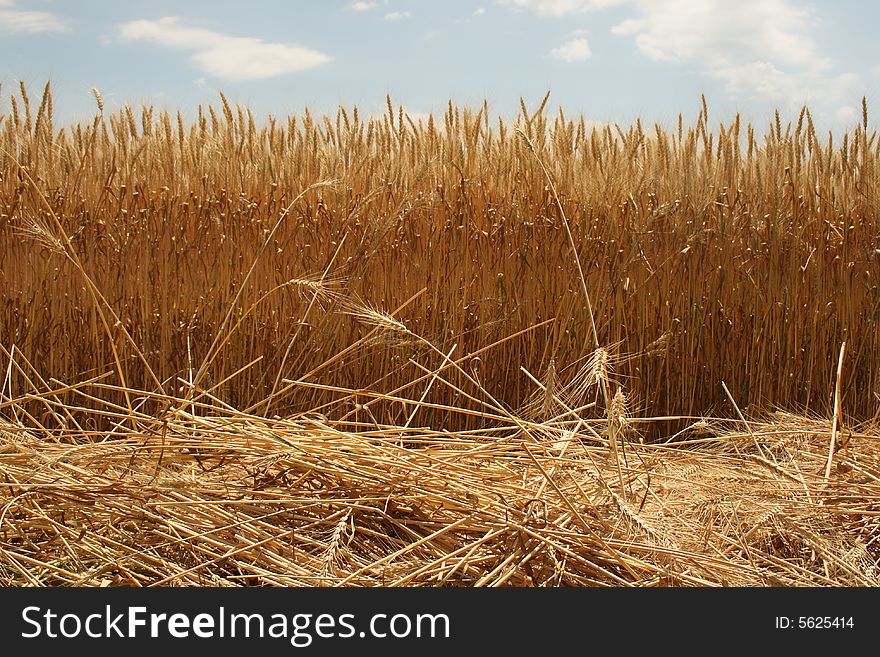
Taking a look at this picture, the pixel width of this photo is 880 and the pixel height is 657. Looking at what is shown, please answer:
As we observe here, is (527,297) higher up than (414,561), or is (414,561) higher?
(527,297)

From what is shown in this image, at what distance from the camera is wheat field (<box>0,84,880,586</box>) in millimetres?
1468

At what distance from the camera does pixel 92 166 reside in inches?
122

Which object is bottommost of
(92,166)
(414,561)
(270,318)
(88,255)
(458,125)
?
(414,561)

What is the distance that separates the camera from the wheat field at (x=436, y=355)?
1.47 metres

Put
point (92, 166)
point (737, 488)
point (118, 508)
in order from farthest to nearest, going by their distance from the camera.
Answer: point (92, 166) < point (737, 488) < point (118, 508)

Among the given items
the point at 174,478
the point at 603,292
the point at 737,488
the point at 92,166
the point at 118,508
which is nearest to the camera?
the point at 118,508

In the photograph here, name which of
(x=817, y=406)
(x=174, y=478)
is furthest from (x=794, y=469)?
(x=174, y=478)

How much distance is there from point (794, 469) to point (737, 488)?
175 mm

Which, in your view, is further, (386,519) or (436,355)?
(436,355)

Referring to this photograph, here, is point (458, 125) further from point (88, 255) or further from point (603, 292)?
point (88, 255)

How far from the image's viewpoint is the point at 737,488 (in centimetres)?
175

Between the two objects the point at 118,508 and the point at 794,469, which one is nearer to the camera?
the point at 118,508

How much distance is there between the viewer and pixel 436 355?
2518mm

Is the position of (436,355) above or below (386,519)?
above
